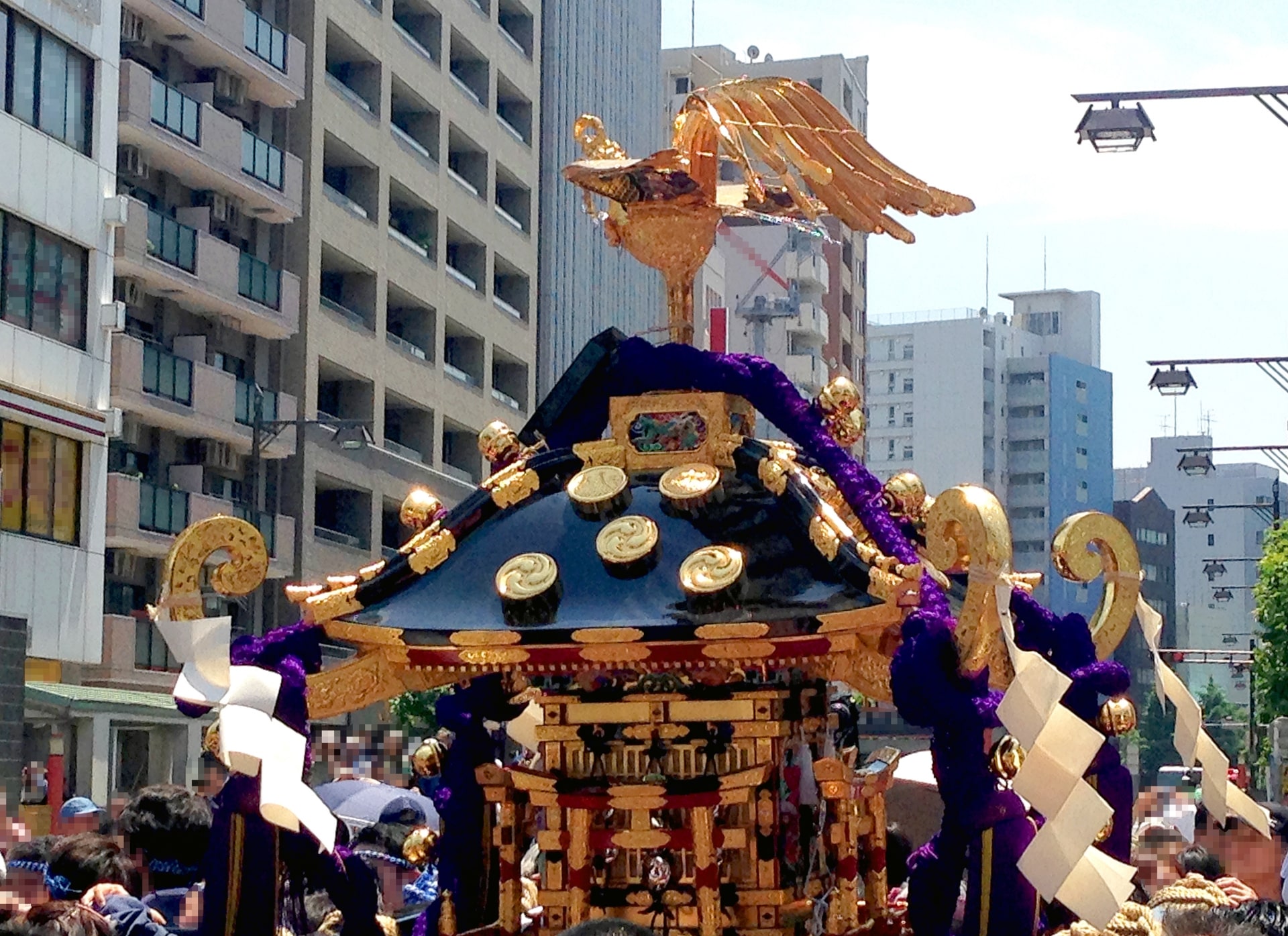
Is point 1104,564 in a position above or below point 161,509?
below

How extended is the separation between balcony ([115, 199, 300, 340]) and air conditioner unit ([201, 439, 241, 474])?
1807mm

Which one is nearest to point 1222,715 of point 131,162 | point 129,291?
point 129,291

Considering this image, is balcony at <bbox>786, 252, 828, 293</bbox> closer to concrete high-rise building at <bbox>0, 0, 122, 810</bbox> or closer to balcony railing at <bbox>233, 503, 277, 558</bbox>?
balcony railing at <bbox>233, 503, 277, 558</bbox>

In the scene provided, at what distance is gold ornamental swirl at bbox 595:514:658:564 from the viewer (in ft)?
25.9

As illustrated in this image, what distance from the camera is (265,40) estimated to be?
3222 cm

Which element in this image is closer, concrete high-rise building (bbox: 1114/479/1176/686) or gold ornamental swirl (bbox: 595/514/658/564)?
gold ornamental swirl (bbox: 595/514/658/564)

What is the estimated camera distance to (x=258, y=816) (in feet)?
25.1

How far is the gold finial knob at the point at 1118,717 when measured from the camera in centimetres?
741

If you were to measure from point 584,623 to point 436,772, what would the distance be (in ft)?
5.34

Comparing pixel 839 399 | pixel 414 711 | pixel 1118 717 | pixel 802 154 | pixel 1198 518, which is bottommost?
pixel 414 711

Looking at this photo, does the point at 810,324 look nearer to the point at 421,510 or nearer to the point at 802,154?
the point at 802,154

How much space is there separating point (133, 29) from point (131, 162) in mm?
1734

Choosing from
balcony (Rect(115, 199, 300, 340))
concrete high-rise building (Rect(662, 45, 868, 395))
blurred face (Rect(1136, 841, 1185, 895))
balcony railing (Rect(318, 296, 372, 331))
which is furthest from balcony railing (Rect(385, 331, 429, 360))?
blurred face (Rect(1136, 841, 1185, 895))

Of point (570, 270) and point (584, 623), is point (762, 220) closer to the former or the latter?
Answer: point (584, 623)
